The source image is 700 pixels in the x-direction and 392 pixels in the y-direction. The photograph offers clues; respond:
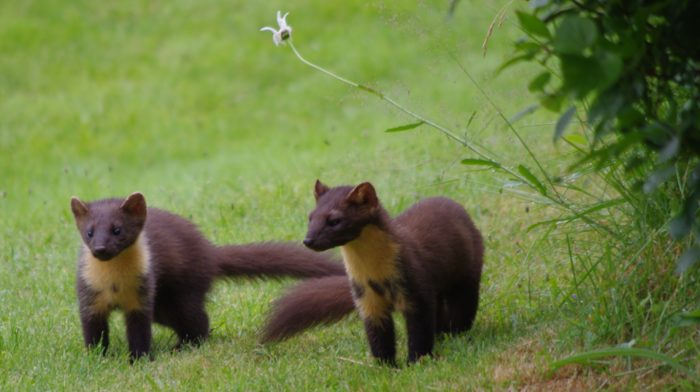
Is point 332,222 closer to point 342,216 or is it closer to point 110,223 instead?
point 342,216

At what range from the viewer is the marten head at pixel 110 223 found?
19.8 feet

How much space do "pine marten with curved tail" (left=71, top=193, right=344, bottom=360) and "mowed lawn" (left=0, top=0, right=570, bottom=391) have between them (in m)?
0.18

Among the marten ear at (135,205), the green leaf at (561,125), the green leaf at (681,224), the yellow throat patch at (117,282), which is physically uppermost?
the green leaf at (561,125)

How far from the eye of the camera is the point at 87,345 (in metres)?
6.21

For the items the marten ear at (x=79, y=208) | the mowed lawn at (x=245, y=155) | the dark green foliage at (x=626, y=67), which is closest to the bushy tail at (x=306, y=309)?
the mowed lawn at (x=245, y=155)

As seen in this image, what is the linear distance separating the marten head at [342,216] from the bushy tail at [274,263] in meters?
1.49

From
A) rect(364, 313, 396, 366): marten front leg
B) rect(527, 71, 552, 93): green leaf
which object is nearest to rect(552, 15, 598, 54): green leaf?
rect(527, 71, 552, 93): green leaf

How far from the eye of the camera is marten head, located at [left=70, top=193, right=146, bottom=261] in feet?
19.8

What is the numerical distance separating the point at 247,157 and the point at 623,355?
8.67m

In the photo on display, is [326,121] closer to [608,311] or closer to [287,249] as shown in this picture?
[287,249]

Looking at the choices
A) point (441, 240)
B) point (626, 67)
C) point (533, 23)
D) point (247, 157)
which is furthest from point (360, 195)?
point (247, 157)

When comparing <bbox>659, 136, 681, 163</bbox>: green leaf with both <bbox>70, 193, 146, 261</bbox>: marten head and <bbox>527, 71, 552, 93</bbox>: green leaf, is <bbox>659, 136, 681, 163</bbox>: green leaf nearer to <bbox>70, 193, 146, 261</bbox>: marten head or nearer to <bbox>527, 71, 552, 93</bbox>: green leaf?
<bbox>527, 71, 552, 93</bbox>: green leaf

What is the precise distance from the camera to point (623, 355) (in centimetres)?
459

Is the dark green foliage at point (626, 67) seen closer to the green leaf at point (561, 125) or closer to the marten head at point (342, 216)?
the green leaf at point (561, 125)
